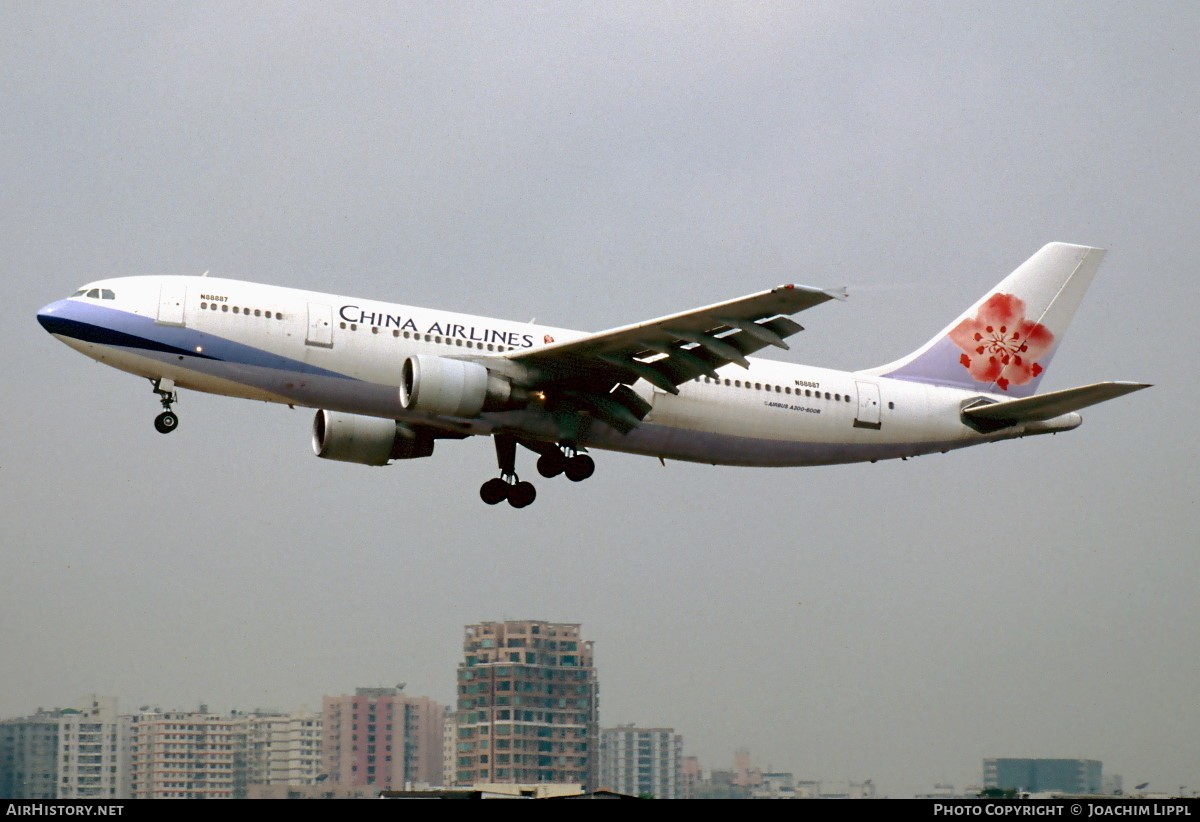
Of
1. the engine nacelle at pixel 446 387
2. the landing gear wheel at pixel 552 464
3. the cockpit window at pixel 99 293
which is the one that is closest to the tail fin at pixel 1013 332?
the landing gear wheel at pixel 552 464

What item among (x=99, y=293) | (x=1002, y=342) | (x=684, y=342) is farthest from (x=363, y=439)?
(x=1002, y=342)

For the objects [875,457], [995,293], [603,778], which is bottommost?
[603,778]

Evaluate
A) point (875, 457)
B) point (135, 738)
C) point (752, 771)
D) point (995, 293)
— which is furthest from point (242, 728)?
point (995, 293)

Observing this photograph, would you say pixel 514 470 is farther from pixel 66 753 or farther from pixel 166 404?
pixel 66 753

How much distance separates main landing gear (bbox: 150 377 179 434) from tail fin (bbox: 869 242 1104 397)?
18.6 meters

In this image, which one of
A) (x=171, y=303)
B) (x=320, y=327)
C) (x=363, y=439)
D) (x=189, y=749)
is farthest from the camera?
(x=189, y=749)

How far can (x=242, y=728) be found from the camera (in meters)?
44.1

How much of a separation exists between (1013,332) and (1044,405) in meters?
5.07

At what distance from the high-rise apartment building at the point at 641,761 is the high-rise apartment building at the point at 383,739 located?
5.23 m

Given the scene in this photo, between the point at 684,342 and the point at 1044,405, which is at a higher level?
the point at 684,342

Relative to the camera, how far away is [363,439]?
42.2 m

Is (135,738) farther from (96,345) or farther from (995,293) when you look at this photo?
(995,293)

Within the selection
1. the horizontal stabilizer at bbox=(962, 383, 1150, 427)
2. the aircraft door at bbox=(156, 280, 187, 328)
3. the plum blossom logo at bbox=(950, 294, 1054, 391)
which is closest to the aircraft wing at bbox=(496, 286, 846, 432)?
the aircraft door at bbox=(156, 280, 187, 328)
